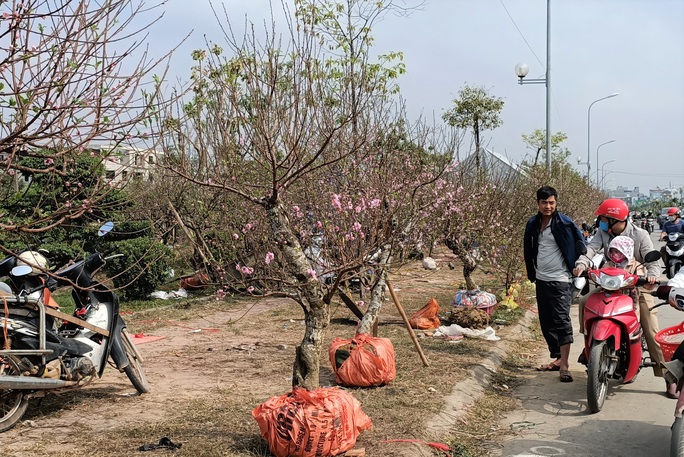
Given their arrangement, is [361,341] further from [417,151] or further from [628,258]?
[417,151]

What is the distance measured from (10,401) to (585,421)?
4.28 metres

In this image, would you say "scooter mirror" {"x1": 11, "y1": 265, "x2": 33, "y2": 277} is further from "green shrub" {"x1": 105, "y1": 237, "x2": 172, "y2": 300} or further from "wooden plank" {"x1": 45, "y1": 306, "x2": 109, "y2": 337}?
"green shrub" {"x1": 105, "y1": 237, "x2": 172, "y2": 300}

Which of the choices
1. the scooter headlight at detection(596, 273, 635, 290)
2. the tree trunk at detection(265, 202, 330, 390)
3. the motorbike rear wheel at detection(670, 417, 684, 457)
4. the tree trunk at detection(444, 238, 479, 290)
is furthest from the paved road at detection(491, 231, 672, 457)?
the tree trunk at detection(444, 238, 479, 290)

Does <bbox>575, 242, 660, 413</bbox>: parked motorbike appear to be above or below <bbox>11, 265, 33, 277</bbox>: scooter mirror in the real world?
below

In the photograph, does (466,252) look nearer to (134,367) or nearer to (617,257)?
(617,257)

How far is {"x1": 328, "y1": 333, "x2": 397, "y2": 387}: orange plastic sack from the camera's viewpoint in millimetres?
5664

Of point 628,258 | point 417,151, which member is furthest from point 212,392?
point 417,151

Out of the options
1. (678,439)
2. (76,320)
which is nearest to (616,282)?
(678,439)

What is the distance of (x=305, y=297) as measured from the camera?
4.64 m

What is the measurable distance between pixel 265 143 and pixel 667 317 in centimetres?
811

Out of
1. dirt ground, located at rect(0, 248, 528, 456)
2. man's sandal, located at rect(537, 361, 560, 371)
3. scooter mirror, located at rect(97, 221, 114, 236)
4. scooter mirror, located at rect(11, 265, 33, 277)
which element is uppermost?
scooter mirror, located at rect(97, 221, 114, 236)

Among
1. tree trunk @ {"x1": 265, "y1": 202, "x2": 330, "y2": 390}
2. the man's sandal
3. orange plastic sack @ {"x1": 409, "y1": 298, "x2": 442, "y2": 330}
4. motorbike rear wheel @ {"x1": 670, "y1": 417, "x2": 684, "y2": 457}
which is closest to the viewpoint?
motorbike rear wheel @ {"x1": 670, "y1": 417, "x2": 684, "y2": 457}

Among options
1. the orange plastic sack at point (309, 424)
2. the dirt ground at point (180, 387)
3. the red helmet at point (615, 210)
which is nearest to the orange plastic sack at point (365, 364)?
the dirt ground at point (180, 387)

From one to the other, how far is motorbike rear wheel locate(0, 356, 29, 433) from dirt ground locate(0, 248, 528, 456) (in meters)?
0.08
